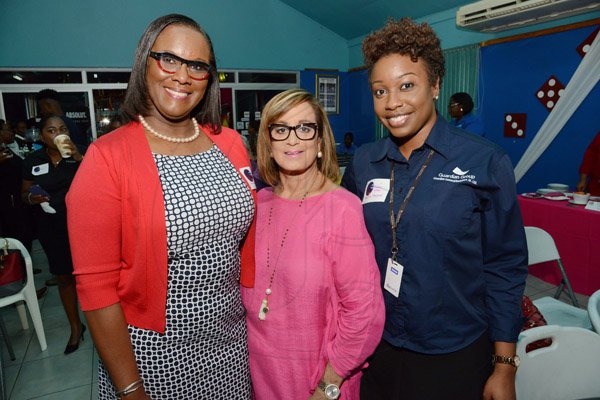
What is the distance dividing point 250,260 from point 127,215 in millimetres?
473

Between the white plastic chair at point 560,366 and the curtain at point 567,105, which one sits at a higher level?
the curtain at point 567,105

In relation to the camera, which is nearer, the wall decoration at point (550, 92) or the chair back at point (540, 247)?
the chair back at point (540, 247)

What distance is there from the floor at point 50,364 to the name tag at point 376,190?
7.92ft

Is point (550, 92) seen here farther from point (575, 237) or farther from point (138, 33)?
point (138, 33)

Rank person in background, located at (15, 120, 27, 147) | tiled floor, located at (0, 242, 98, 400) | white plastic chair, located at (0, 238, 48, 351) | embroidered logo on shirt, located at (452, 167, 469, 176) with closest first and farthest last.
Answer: embroidered logo on shirt, located at (452, 167, 469, 176), tiled floor, located at (0, 242, 98, 400), white plastic chair, located at (0, 238, 48, 351), person in background, located at (15, 120, 27, 147)

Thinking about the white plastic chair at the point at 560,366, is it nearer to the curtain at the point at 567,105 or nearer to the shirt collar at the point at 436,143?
the shirt collar at the point at 436,143

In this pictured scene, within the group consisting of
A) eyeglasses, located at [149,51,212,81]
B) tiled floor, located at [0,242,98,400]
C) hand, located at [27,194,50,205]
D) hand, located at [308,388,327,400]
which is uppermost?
eyeglasses, located at [149,51,212,81]

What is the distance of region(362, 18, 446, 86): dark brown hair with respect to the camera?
1.26 metres

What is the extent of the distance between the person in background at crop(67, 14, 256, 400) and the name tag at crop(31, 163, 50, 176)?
2.44 m

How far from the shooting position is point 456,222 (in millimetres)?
1223

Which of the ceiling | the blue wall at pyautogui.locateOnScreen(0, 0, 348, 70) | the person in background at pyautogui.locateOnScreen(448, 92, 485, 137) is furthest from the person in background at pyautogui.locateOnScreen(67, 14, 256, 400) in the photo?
the blue wall at pyautogui.locateOnScreen(0, 0, 348, 70)

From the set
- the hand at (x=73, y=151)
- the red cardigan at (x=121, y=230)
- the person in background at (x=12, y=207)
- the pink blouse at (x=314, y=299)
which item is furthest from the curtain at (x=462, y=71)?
the red cardigan at (x=121, y=230)

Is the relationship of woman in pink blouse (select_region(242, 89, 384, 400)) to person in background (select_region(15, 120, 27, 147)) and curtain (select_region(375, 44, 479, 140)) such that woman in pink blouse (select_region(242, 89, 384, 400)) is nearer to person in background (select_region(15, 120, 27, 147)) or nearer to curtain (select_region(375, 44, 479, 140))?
curtain (select_region(375, 44, 479, 140))

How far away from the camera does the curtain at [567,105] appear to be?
4711 millimetres
